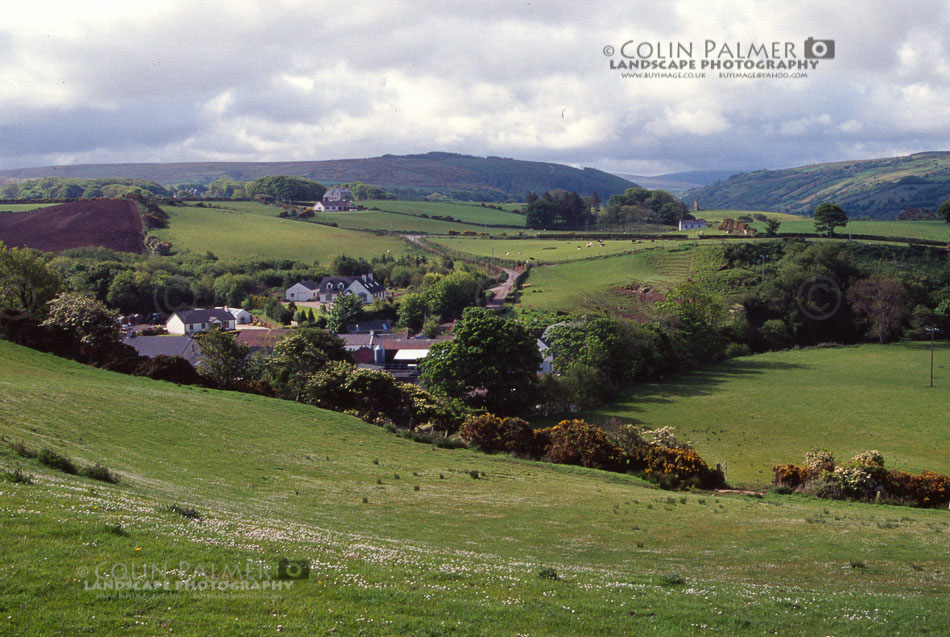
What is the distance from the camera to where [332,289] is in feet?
338

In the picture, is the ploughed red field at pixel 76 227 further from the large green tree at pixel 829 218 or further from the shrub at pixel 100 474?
the large green tree at pixel 829 218

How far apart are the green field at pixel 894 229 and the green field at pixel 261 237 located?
82100 mm

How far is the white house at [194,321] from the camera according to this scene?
84500mm

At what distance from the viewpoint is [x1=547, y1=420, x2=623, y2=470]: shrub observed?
3266 cm

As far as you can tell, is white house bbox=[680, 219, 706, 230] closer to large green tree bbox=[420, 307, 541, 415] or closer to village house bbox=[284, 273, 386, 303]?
village house bbox=[284, 273, 386, 303]

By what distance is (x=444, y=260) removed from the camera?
4587 inches

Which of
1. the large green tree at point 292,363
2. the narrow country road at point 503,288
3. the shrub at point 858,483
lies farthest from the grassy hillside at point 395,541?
the narrow country road at point 503,288

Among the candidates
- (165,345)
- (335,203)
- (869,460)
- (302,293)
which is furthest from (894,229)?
(335,203)

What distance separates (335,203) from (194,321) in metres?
107

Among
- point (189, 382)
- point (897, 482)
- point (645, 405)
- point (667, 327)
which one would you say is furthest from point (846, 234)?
point (189, 382)

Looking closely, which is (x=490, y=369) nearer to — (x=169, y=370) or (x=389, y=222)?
(x=169, y=370)

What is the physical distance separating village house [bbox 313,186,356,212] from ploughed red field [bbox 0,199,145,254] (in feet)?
183

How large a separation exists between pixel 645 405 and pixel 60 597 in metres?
51.5

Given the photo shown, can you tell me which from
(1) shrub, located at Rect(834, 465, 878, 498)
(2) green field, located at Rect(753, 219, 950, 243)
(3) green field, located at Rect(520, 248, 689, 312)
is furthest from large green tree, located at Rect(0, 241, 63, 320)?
(2) green field, located at Rect(753, 219, 950, 243)
